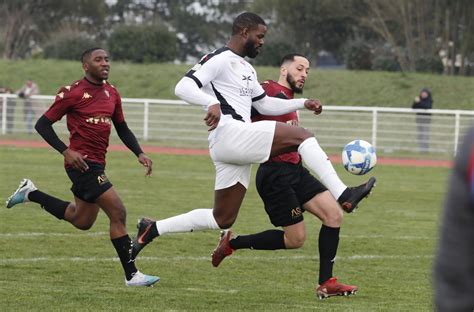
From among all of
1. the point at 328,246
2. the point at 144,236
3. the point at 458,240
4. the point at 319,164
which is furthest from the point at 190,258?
the point at 458,240

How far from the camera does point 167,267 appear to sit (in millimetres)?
9461

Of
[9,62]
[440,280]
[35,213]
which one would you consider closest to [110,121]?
[35,213]

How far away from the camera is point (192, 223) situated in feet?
27.0

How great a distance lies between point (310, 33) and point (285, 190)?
47329 mm

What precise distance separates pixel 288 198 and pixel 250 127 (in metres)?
0.75

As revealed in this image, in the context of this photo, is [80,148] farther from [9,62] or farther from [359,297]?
[9,62]

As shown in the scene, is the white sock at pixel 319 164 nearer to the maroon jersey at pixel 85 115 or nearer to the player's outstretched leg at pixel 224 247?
the player's outstretched leg at pixel 224 247

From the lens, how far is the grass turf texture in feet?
132

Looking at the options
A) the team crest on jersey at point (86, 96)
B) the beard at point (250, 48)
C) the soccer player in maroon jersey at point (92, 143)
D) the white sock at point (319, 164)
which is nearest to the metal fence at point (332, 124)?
the soccer player in maroon jersey at point (92, 143)

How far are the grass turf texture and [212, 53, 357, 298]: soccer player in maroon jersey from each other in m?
30.9

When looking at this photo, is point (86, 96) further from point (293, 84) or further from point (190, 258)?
point (190, 258)

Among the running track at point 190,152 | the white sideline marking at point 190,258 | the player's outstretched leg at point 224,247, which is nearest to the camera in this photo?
the player's outstretched leg at point 224,247

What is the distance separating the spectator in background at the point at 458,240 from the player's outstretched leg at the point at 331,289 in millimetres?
5378

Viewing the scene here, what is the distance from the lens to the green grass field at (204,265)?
300 inches
